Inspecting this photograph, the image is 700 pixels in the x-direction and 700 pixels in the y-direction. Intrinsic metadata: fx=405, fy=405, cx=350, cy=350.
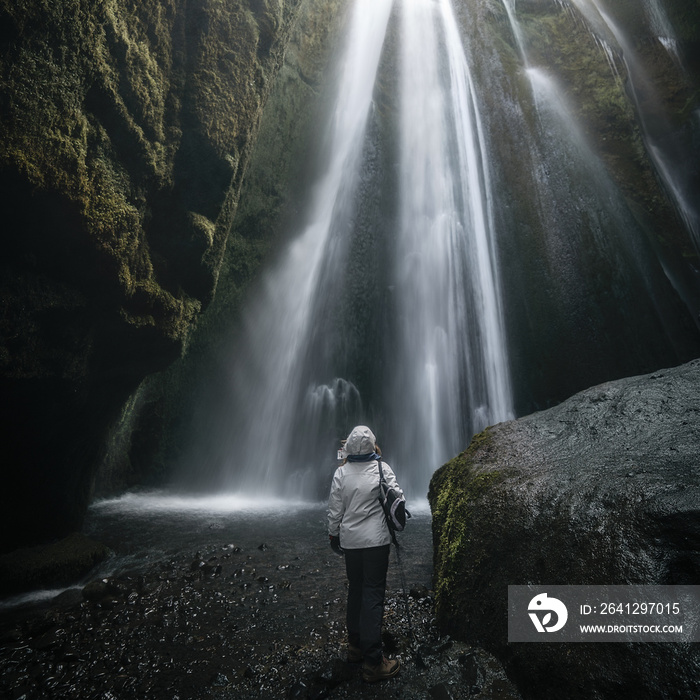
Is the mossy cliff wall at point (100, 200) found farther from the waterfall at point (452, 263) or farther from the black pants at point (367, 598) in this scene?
the waterfall at point (452, 263)

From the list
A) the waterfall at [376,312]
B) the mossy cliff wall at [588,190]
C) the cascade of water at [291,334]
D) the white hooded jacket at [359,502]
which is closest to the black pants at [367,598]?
the white hooded jacket at [359,502]

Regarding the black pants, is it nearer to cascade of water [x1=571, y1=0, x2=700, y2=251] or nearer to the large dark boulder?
the large dark boulder

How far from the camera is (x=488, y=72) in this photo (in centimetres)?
1941

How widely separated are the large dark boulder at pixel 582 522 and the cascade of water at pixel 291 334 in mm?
10499

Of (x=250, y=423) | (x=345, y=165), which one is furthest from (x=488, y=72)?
(x=250, y=423)

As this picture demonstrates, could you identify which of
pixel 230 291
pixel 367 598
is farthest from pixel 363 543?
pixel 230 291

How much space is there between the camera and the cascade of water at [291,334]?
14367 mm

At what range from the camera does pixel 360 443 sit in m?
3.84

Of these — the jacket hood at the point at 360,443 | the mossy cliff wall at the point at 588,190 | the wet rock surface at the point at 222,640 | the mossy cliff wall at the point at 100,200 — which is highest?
the mossy cliff wall at the point at 588,190

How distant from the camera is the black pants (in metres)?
3.35

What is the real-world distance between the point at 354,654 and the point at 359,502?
4.25 ft

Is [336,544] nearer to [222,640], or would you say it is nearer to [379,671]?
[379,671]

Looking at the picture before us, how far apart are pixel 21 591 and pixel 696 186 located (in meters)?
24.7

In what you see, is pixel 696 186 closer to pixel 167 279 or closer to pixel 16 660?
pixel 167 279
